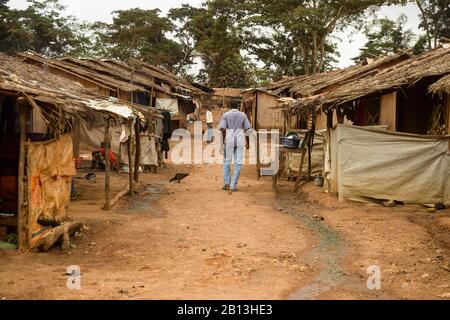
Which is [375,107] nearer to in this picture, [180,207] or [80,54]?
[180,207]

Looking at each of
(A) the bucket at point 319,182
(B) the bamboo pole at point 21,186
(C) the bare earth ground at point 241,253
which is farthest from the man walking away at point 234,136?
(B) the bamboo pole at point 21,186

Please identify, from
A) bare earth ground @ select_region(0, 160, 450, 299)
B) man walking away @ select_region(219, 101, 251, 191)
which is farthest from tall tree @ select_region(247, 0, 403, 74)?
bare earth ground @ select_region(0, 160, 450, 299)

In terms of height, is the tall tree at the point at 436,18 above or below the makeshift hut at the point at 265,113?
above

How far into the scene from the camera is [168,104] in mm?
25766

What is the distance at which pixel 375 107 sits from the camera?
13.8 meters

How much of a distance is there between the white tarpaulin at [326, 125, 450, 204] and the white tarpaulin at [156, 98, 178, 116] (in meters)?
15.6

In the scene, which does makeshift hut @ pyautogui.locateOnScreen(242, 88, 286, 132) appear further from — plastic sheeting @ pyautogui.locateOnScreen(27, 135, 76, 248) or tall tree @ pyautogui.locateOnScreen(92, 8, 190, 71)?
tall tree @ pyautogui.locateOnScreen(92, 8, 190, 71)

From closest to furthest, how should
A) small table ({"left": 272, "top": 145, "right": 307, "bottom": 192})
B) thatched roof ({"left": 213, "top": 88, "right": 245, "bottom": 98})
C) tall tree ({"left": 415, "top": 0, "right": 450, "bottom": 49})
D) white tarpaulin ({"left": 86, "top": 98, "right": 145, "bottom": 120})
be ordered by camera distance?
white tarpaulin ({"left": 86, "top": 98, "right": 145, "bottom": 120}) → small table ({"left": 272, "top": 145, "right": 307, "bottom": 192}) → tall tree ({"left": 415, "top": 0, "right": 450, "bottom": 49}) → thatched roof ({"left": 213, "top": 88, "right": 245, "bottom": 98})

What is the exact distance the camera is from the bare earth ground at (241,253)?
5.45 m

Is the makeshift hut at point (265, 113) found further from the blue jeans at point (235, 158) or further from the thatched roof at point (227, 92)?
the thatched roof at point (227, 92)

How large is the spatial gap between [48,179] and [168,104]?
18.0m

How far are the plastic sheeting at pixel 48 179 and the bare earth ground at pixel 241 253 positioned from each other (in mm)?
558

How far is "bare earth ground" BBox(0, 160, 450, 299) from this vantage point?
5449 mm

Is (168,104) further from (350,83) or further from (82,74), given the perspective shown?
(350,83)
